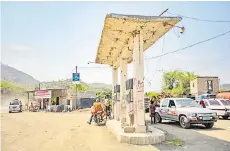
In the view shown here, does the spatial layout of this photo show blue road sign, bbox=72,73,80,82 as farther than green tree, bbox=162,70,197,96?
No

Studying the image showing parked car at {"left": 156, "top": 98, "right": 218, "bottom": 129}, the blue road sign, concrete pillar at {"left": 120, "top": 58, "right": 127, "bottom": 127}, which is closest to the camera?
parked car at {"left": 156, "top": 98, "right": 218, "bottom": 129}

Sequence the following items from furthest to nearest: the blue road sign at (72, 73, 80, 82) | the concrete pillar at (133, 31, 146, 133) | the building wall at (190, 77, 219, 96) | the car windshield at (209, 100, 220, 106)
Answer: the building wall at (190, 77, 219, 96), the blue road sign at (72, 73, 80, 82), the car windshield at (209, 100, 220, 106), the concrete pillar at (133, 31, 146, 133)

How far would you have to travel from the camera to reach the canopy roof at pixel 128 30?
32.9 ft

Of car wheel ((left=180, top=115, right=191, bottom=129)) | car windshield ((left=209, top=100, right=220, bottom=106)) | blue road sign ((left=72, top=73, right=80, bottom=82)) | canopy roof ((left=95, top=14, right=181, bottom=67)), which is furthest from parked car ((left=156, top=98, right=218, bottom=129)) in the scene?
Result: blue road sign ((left=72, top=73, right=80, bottom=82))

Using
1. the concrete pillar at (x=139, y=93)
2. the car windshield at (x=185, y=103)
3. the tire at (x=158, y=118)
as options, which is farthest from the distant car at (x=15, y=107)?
the concrete pillar at (x=139, y=93)

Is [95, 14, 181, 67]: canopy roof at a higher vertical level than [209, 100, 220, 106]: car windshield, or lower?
higher

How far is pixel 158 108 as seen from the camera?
17641 millimetres

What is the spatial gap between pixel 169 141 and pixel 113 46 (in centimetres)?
626

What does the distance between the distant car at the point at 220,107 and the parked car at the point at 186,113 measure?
5762mm

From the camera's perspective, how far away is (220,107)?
66.2 ft

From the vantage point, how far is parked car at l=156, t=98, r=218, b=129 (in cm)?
1371

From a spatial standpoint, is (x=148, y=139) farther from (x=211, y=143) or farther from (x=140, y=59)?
(x=140, y=59)

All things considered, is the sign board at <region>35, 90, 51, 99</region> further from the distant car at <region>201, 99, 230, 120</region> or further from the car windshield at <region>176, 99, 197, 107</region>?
the car windshield at <region>176, 99, 197, 107</region>

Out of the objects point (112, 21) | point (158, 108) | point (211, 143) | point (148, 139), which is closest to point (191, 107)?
point (158, 108)
